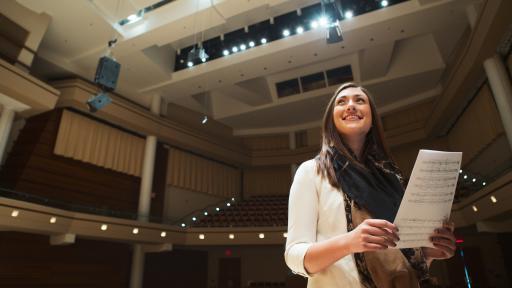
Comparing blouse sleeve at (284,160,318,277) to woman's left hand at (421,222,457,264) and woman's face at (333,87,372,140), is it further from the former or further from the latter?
woman's left hand at (421,222,457,264)

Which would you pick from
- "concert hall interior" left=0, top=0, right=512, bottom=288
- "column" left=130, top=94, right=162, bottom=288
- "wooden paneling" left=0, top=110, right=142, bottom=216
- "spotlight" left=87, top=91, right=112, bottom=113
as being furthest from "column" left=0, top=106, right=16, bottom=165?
"column" left=130, top=94, right=162, bottom=288

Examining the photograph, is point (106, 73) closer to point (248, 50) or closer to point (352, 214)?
point (248, 50)

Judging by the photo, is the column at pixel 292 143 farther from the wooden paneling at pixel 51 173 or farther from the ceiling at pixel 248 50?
the wooden paneling at pixel 51 173

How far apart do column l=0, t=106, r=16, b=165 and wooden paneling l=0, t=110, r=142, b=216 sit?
0.84m

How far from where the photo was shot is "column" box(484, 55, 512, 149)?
6.61 meters

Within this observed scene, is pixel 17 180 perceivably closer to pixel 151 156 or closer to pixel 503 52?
pixel 151 156

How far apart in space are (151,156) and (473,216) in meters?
9.07

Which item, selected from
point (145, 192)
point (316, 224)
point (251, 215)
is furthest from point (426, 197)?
point (251, 215)

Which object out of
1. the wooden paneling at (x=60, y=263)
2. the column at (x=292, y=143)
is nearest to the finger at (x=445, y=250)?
the wooden paneling at (x=60, y=263)

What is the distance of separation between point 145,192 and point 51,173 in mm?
2578

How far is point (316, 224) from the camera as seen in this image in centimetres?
91

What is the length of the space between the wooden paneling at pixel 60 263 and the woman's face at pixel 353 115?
906cm

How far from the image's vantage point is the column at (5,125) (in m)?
7.25

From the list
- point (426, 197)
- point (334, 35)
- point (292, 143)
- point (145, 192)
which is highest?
point (292, 143)
